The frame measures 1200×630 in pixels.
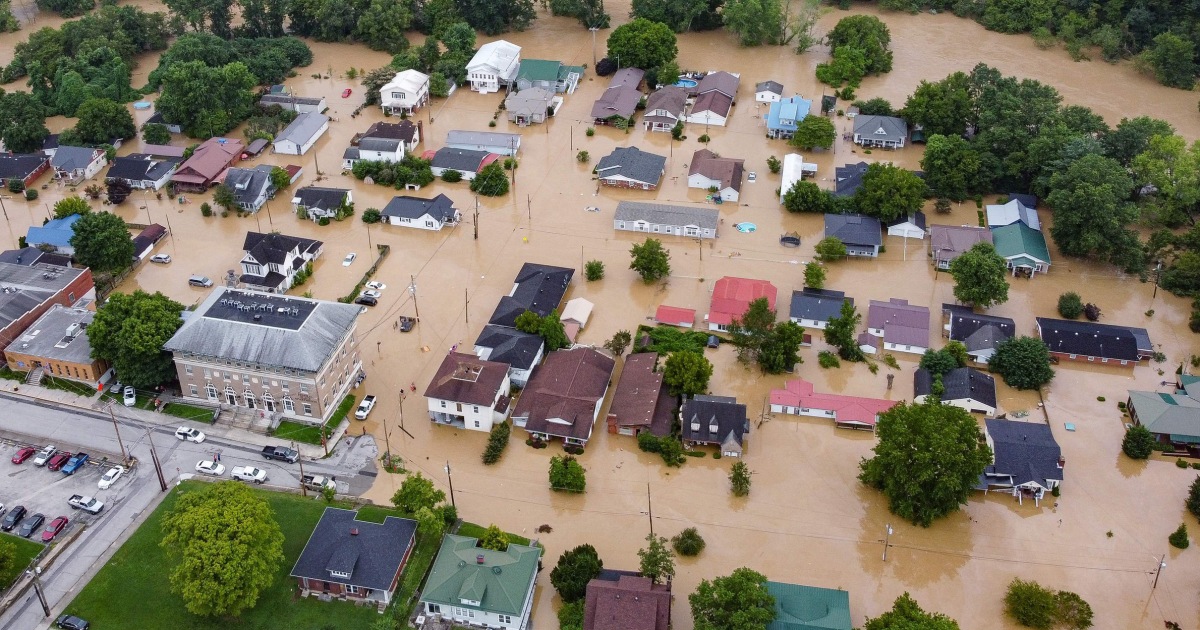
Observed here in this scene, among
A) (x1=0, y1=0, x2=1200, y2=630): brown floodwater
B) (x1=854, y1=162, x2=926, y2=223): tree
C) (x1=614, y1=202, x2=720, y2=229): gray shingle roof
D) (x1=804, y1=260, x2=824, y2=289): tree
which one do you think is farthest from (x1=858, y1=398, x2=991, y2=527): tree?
(x1=614, y1=202, x2=720, y2=229): gray shingle roof

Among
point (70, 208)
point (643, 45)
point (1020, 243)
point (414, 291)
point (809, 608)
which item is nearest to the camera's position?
point (809, 608)

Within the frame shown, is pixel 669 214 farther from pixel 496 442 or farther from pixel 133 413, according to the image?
pixel 133 413

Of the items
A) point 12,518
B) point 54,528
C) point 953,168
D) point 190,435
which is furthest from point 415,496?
point 953,168

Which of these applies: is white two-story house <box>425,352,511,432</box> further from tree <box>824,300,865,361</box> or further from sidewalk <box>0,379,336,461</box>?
tree <box>824,300,865,361</box>

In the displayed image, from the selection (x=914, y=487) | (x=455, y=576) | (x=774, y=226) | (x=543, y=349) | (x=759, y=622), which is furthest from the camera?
(x=774, y=226)

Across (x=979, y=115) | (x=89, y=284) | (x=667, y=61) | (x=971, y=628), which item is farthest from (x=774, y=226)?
(x=89, y=284)

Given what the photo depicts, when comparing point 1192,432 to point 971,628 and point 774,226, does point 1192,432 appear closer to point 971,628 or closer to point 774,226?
point 971,628
